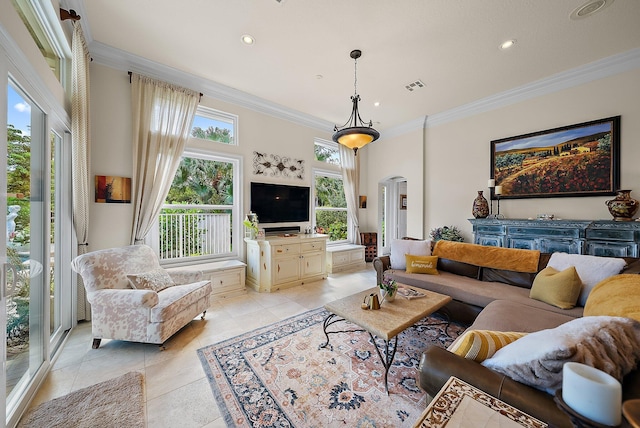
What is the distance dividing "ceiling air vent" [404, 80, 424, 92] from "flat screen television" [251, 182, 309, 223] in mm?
2538

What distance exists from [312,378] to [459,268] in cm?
244

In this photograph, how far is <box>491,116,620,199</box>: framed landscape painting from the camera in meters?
3.22

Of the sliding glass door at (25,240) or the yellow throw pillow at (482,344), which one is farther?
the sliding glass door at (25,240)

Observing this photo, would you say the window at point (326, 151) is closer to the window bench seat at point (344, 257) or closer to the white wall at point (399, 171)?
the white wall at point (399, 171)

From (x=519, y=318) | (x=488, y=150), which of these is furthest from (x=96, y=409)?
(x=488, y=150)

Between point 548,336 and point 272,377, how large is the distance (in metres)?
1.79

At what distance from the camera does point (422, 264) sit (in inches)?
128

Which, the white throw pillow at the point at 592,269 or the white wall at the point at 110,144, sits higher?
the white wall at the point at 110,144

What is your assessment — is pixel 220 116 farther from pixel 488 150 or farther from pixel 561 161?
pixel 561 161

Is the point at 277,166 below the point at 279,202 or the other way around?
the other way around

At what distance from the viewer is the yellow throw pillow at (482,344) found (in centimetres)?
119

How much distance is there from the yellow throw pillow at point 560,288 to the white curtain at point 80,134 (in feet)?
15.9

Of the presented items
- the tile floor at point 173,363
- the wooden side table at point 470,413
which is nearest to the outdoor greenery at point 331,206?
the tile floor at point 173,363

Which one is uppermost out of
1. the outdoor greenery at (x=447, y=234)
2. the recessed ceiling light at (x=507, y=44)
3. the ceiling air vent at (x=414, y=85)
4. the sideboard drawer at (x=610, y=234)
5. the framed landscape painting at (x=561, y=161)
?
the ceiling air vent at (x=414, y=85)
